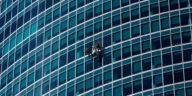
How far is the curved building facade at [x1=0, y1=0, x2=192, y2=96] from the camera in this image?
172125 millimetres

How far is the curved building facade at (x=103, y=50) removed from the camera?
172 metres

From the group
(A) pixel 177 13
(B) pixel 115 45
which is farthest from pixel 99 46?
(A) pixel 177 13

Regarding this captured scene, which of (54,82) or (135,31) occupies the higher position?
(135,31)

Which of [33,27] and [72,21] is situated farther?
[33,27]

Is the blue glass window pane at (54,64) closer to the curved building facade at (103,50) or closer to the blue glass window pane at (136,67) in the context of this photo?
the curved building facade at (103,50)

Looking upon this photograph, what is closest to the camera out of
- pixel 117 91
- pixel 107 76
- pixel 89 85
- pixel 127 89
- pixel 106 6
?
pixel 127 89

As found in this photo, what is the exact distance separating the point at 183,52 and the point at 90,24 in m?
18.0

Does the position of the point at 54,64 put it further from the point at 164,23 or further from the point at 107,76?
the point at 164,23

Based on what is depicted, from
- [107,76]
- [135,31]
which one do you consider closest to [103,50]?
[107,76]

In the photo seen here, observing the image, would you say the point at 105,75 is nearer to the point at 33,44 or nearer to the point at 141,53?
Result: the point at 141,53

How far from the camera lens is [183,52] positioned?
565 feet

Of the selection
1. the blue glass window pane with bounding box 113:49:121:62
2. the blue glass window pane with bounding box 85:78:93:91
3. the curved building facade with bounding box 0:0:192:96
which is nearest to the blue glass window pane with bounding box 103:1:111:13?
the curved building facade with bounding box 0:0:192:96

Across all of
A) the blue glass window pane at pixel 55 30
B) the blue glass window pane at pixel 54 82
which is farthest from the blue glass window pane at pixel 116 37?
the blue glass window pane at pixel 54 82

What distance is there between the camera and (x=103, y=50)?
178000 mm
